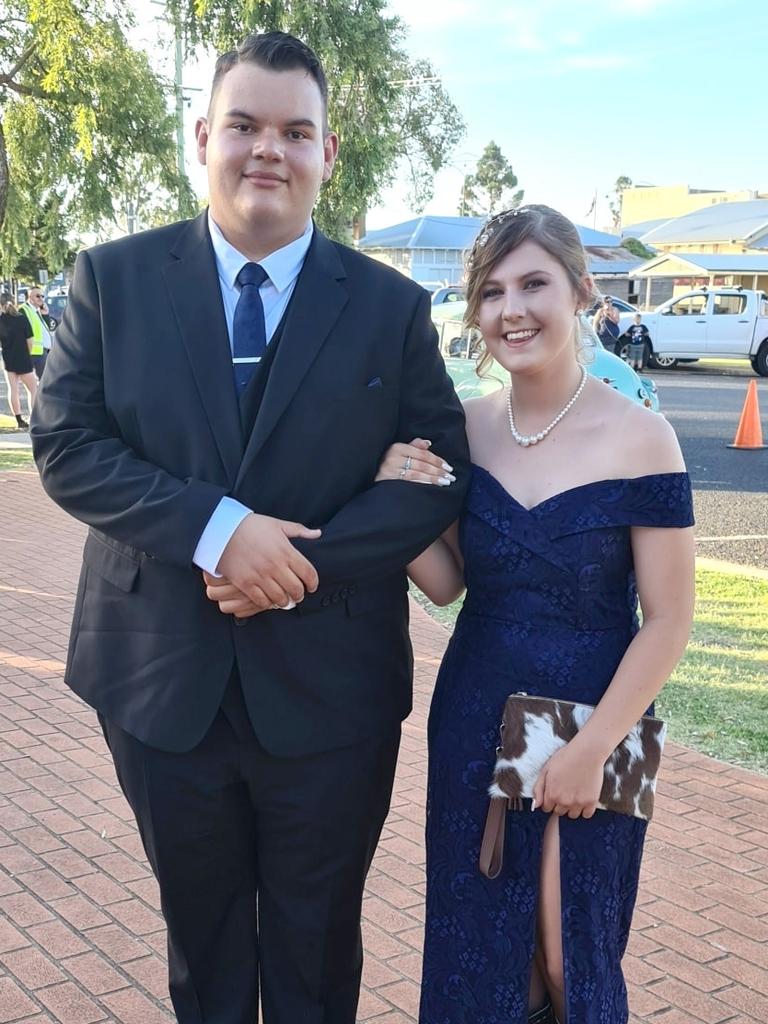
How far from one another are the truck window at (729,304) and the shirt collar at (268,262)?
23.3m

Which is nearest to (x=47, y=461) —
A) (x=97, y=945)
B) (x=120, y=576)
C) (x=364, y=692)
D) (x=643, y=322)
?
(x=120, y=576)

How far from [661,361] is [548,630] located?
924 inches

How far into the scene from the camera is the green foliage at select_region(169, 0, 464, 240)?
42.8ft

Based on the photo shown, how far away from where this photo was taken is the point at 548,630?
2090mm

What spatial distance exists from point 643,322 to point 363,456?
23.1 metres

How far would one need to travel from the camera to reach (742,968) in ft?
9.66

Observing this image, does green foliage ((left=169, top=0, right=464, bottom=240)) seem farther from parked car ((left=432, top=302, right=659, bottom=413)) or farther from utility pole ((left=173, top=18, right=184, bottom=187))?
parked car ((left=432, top=302, right=659, bottom=413))

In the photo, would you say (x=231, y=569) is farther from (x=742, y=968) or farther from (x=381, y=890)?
(x=742, y=968)

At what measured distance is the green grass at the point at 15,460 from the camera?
39.1 feet

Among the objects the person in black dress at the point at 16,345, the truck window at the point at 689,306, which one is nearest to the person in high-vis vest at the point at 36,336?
the person in black dress at the point at 16,345

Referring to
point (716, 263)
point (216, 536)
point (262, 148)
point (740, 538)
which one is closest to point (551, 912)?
point (216, 536)

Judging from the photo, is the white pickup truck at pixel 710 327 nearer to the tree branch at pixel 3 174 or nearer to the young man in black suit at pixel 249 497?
the tree branch at pixel 3 174

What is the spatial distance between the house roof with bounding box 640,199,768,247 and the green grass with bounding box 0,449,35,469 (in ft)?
137

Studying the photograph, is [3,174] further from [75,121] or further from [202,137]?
[202,137]
